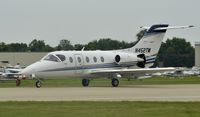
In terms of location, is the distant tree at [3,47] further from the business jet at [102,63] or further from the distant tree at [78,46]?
the business jet at [102,63]

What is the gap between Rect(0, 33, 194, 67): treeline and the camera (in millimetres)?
159625

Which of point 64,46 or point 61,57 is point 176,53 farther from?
point 61,57

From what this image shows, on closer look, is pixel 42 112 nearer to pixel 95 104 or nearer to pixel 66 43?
pixel 95 104

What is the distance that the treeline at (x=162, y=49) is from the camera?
159625 millimetres

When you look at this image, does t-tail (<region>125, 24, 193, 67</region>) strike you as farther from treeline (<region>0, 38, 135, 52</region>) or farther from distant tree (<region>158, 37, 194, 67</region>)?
distant tree (<region>158, 37, 194, 67</region>)

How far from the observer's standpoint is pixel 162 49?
17325 centimetres

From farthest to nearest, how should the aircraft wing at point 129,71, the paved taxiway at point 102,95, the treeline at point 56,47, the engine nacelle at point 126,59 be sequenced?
the treeline at point 56,47
the engine nacelle at point 126,59
the aircraft wing at point 129,71
the paved taxiway at point 102,95

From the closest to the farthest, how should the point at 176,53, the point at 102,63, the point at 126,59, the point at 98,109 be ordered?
the point at 98,109 < the point at 102,63 < the point at 126,59 < the point at 176,53

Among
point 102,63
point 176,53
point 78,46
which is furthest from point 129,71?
point 176,53

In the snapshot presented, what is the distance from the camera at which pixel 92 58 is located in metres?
46.0

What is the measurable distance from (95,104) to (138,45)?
85.1 ft

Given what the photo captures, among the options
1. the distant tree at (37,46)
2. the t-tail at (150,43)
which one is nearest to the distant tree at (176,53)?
the distant tree at (37,46)

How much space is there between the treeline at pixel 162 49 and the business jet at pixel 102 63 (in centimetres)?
10294

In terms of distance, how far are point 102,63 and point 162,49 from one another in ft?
420
